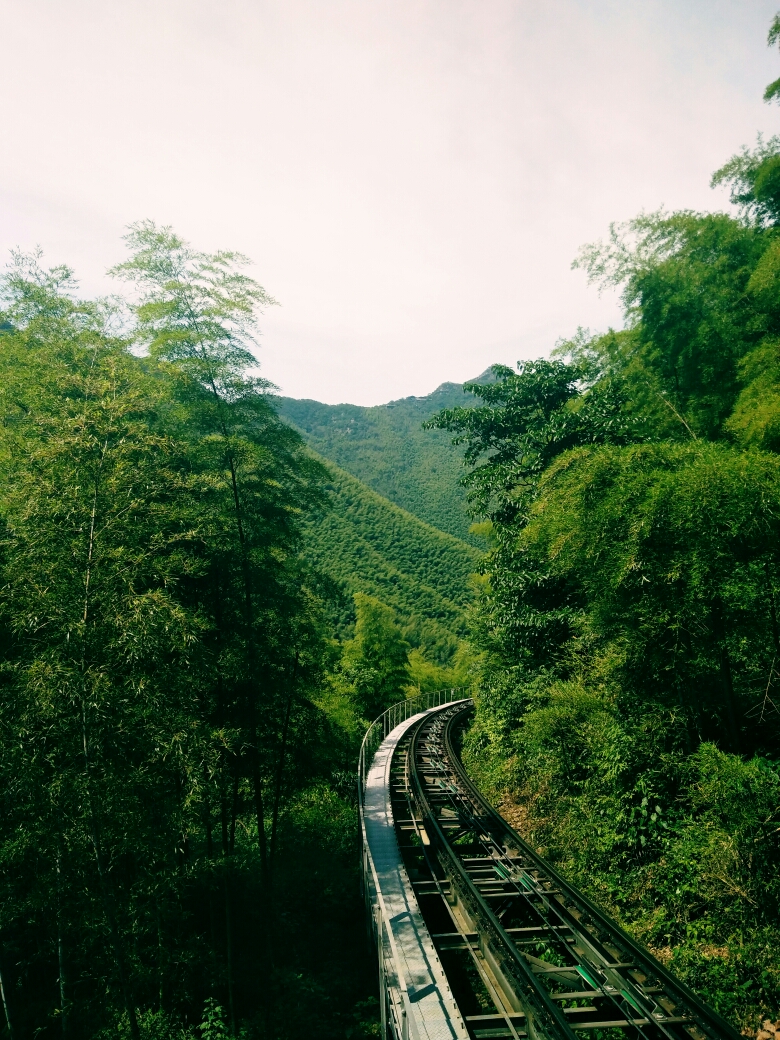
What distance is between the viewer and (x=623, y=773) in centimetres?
747

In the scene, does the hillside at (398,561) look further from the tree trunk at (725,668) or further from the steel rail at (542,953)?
the tree trunk at (725,668)

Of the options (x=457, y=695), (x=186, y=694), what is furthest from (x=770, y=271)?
(x=457, y=695)

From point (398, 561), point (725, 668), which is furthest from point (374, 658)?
point (398, 561)

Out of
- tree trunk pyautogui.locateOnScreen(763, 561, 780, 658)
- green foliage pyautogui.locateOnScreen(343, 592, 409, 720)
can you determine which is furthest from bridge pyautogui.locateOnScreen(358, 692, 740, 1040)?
green foliage pyautogui.locateOnScreen(343, 592, 409, 720)

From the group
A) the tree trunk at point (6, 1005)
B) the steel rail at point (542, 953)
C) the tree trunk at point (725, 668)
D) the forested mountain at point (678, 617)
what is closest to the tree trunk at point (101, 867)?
the tree trunk at point (6, 1005)

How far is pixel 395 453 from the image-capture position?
139m

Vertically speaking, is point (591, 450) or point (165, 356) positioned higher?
point (165, 356)

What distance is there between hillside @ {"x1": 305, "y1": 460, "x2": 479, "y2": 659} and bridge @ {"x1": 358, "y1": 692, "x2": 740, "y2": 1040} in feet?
126

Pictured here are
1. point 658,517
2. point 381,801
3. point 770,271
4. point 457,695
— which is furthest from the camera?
point 457,695

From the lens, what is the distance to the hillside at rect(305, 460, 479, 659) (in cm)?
5738

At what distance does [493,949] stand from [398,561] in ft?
215

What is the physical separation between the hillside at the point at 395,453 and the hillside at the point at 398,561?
38.8 ft

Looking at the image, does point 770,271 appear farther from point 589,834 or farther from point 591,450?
point 589,834

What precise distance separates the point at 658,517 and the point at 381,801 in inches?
363
